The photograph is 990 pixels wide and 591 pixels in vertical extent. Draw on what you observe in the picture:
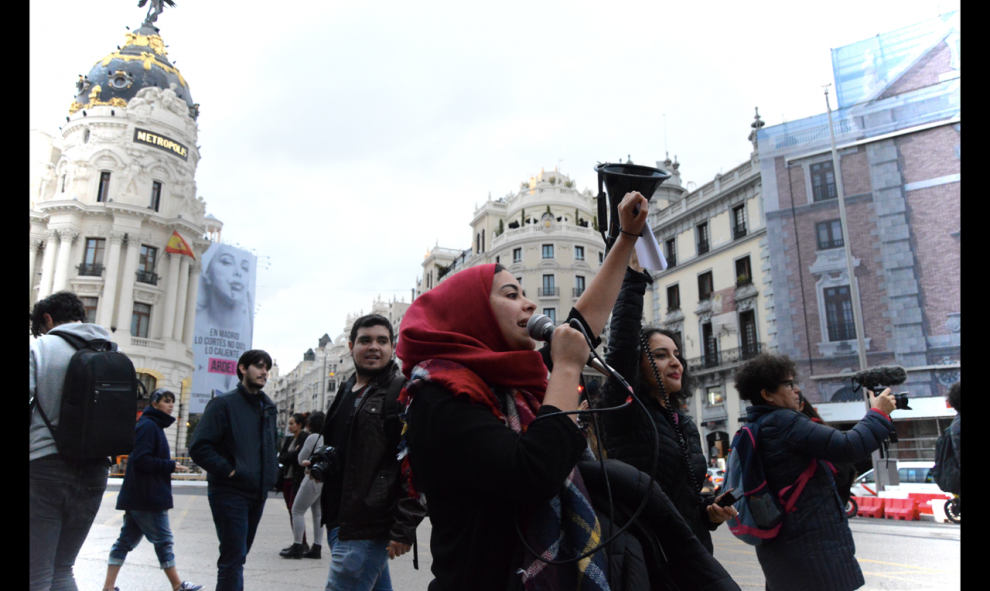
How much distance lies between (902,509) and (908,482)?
3.57 m

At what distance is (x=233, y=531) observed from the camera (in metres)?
4.22

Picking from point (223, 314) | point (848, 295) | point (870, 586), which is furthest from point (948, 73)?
point (223, 314)

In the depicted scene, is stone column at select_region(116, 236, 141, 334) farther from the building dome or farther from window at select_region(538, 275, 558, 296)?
window at select_region(538, 275, 558, 296)

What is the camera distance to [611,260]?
1917mm

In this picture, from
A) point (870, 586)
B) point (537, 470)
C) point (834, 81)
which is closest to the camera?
point (537, 470)

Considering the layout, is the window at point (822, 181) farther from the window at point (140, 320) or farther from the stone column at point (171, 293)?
the window at point (140, 320)

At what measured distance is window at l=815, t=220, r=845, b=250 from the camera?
2687cm

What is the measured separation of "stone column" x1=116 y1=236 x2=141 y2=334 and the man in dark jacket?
39.1 metres

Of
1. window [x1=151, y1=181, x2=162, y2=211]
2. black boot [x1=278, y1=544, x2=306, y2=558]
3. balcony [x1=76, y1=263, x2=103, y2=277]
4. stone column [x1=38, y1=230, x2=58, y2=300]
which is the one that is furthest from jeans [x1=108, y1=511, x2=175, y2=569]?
window [x1=151, y1=181, x2=162, y2=211]

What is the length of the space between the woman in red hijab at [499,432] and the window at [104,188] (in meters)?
45.7

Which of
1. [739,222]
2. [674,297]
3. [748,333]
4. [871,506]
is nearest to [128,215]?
[674,297]

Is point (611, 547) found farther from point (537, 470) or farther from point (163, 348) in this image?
point (163, 348)
